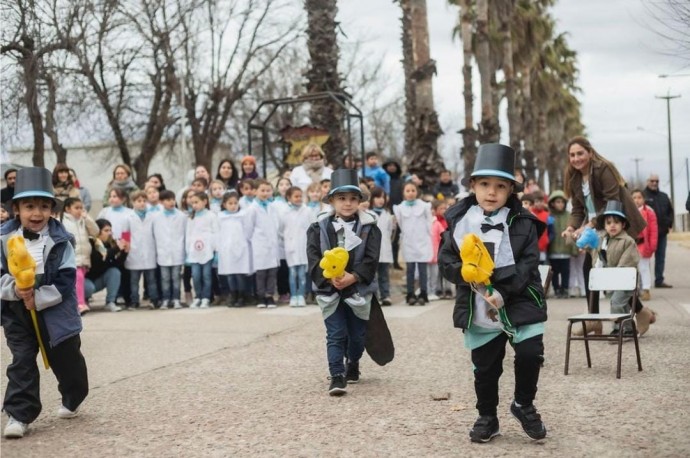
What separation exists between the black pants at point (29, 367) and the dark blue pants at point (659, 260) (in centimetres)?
1173

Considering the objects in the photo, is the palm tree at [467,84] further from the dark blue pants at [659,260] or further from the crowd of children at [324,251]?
the dark blue pants at [659,260]

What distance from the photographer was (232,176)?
50.2 feet

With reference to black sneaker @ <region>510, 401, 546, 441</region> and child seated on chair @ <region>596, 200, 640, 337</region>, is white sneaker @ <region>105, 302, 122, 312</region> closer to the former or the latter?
child seated on chair @ <region>596, 200, 640, 337</region>

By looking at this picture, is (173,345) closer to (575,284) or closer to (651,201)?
(575,284)

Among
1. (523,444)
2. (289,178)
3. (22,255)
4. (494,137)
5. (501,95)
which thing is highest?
(501,95)

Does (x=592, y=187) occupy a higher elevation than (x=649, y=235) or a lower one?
higher

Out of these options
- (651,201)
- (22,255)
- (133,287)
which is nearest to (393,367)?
(22,255)

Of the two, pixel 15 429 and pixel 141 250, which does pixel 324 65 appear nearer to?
pixel 141 250

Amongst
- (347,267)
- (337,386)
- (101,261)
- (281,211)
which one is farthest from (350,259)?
(101,261)

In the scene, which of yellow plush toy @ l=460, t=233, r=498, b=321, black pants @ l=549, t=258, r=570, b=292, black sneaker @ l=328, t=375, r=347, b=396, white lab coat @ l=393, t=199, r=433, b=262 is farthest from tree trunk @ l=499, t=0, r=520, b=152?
yellow plush toy @ l=460, t=233, r=498, b=321

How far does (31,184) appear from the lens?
5.84 meters

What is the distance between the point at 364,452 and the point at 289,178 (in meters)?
10.3

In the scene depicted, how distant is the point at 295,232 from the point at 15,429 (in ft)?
26.2

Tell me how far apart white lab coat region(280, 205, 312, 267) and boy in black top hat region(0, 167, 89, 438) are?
7324 mm
